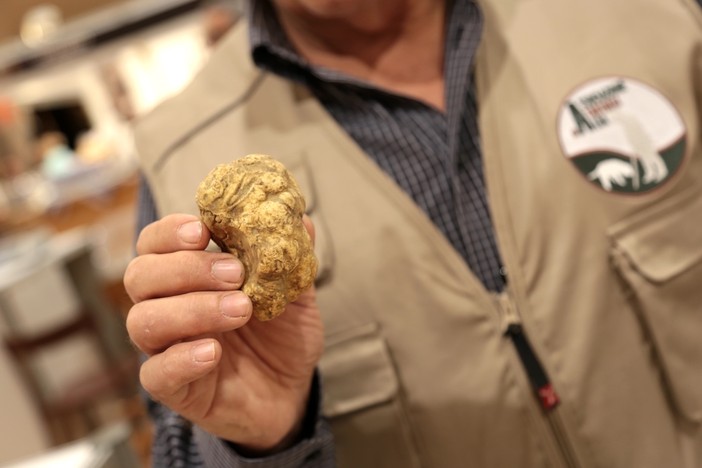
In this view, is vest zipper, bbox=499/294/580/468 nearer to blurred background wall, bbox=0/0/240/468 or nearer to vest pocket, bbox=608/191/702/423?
vest pocket, bbox=608/191/702/423

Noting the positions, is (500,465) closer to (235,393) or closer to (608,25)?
(235,393)

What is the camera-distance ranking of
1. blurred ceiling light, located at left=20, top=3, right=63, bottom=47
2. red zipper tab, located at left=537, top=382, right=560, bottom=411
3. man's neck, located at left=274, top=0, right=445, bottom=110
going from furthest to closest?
1. blurred ceiling light, located at left=20, top=3, right=63, bottom=47
2. man's neck, located at left=274, top=0, right=445, bottom=110
3. red zipper tab, located at left=537, top=382, right=560, bottom=411

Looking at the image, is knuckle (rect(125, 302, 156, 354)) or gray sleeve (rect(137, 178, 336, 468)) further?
gray sleeve (rect(137, 178, 336, 468))

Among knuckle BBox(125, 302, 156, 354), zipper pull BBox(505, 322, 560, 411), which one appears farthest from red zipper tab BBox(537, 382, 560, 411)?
knuckle BBox(125, 302, 156, 354)

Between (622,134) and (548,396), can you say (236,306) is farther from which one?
(622,134)

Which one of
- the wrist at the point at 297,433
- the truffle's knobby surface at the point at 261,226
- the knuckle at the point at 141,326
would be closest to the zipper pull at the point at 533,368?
the wrist at the point at 297,433

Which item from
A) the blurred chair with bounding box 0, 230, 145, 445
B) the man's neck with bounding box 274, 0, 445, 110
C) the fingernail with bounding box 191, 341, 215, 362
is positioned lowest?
the blurred chair with bounding box 0, 230, 145, 445

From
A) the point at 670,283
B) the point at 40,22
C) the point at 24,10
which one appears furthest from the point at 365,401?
the point at 24,10
